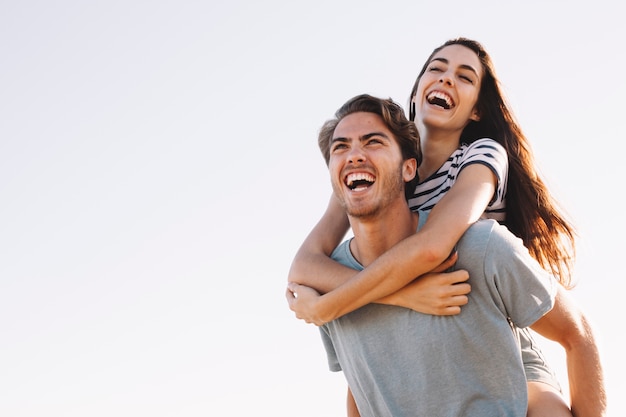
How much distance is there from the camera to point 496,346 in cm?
383

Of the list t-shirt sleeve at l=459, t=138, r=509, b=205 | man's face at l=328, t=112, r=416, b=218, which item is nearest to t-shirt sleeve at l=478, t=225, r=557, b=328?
t-shirt sleeve at l=459, t=138, r=509, b=205

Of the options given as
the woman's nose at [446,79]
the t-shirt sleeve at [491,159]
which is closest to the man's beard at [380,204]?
the t-shirt sleeve at [491,159]

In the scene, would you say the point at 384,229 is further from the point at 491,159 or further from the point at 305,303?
the point at 491,159

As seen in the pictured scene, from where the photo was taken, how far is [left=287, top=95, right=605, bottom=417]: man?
3785 millimetres

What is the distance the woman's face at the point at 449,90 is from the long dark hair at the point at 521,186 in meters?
0.10

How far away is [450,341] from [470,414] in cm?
35

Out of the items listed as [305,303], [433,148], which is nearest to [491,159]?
[433,148]

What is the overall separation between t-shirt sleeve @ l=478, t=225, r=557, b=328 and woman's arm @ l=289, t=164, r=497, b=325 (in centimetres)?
19

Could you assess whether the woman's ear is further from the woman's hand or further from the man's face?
the woman's hand

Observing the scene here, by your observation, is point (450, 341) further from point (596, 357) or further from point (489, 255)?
point (596, 357)

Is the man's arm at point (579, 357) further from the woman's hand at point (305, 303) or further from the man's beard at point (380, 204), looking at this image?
the woman's hand at point (305, 303)

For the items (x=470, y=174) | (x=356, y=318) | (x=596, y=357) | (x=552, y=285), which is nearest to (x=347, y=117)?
(x=470, y=174)

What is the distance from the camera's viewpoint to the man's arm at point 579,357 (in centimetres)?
396

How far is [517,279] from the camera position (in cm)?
373
